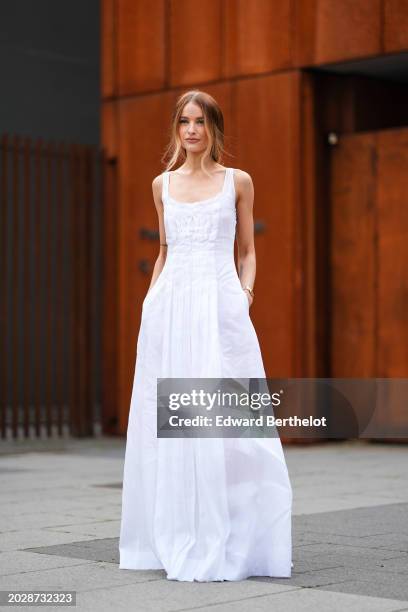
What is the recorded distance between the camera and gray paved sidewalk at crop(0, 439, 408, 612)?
493 centimetres

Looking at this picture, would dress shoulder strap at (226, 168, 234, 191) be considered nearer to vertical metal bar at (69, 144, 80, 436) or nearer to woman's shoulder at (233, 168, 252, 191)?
woman's shoulder at (233, 168, 252, 191)

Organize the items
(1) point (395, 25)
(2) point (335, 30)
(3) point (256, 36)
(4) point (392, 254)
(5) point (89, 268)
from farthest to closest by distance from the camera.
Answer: (5) point (89, 268) < (3) point (256, 36) < (4) point (392, 254) < (2) point (335, 30) < (1) point (395, 25)

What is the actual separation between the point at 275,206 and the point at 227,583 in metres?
7.37

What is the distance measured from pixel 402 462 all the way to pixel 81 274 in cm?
442

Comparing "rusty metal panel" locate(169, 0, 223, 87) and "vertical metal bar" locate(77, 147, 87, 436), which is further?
"vertical metal bar" locate(77, 147, 87, 436)

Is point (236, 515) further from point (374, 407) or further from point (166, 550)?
point (374, 407)

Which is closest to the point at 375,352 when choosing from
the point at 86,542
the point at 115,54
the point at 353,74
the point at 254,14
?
the point at 353,74

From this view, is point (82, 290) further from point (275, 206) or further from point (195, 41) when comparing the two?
point (195, 41)

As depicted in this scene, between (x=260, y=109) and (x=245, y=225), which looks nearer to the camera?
(x=245, y=225)

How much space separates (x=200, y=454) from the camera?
5.36 meters

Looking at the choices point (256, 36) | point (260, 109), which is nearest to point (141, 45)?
point (256, 36)

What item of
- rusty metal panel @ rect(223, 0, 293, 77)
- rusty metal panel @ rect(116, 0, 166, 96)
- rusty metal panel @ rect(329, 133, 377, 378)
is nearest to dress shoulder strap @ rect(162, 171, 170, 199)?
rusty metal panel @ rect(329, 133, 377, 378)

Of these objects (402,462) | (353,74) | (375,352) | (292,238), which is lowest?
(402,462)

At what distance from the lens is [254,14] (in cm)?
1243
